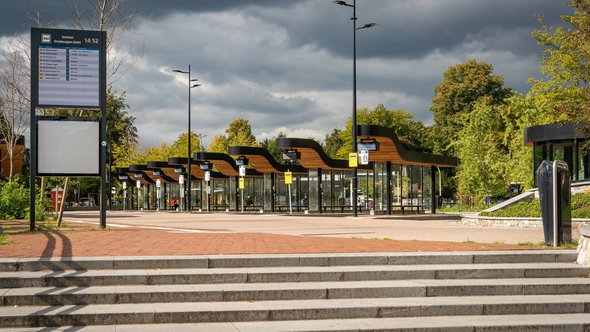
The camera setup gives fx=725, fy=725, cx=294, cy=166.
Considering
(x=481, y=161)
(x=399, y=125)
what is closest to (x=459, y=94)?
(x=399, y=125)

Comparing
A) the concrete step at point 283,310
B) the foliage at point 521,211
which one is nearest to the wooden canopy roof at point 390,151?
the foliage at point 521,211

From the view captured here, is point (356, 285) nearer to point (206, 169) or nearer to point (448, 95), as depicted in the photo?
point (206, 169)

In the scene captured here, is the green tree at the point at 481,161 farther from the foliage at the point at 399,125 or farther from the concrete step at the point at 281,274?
the concrete step at the point at 281,274

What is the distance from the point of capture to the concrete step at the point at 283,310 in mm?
8406

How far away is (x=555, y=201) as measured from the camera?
42.7 feet

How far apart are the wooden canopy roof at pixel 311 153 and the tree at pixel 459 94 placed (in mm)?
35343

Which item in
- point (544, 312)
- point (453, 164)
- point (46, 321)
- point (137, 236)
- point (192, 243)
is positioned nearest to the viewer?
point (46, 321)

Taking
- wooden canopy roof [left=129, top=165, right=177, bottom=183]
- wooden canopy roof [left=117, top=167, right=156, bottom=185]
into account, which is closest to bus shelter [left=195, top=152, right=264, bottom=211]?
wooden canopy roof [left=129, top=165, right=177, bottom=183]

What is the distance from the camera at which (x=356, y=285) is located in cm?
981

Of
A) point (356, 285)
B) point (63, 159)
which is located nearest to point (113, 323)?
point (356, 285)

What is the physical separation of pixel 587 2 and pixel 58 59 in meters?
14.5

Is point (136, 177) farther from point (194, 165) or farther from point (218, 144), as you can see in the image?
point (218, 144)

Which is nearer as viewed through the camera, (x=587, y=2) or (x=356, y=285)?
(x=356, y=285)

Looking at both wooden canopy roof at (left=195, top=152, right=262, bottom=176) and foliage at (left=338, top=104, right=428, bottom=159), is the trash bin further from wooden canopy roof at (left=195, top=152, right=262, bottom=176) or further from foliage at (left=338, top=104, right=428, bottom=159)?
foliage at (left=338, top=104, right=428, bottom=159)
